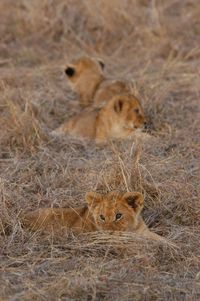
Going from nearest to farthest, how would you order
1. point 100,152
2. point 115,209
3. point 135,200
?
1. point 115,209
2. point 135,200
3. point 100,152

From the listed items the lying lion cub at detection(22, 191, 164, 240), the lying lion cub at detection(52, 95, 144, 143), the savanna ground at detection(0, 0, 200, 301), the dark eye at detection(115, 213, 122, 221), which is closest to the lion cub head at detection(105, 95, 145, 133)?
the lying lion cub at detection(52, 95, 144, 143)

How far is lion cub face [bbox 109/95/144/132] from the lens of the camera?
817cm

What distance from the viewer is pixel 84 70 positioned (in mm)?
9859

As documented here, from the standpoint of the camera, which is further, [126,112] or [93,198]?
[126,112]

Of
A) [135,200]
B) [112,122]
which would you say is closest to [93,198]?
[135,200]

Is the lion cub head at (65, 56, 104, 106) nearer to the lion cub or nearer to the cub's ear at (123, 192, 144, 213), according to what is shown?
the lion cub

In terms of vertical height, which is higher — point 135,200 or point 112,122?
point 135,200

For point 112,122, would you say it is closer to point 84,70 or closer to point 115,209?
point 84,70

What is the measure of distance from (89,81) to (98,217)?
4311 millimetres

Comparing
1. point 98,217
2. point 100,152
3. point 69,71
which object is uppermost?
point 69,71

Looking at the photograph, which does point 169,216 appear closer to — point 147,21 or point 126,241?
point 126,241

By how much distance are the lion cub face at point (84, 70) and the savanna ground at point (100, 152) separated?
0.14 m

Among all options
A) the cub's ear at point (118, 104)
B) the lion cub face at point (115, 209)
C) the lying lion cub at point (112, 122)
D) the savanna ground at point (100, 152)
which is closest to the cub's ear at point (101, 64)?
the savanna ground at point (100, 152)

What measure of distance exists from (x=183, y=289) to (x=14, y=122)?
124 inches
